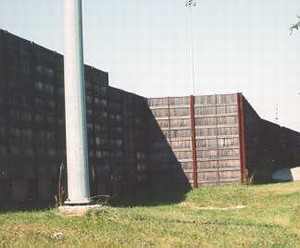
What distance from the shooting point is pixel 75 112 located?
977 cm

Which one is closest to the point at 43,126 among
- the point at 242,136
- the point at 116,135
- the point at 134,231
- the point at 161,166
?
the point at 116,135

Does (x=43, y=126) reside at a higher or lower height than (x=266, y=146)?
higher

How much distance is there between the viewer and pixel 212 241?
8.02 m

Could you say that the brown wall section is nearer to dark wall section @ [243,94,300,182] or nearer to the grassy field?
dark wall section @ [243,94,300,182]

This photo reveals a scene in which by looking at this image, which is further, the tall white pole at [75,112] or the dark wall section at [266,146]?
the dark wall section at [266,146]

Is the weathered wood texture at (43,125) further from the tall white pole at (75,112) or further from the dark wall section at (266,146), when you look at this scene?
the dark wall section at (266,146)

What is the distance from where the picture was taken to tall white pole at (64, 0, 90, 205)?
32.1 ft

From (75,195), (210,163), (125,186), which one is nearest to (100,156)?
(125,186)

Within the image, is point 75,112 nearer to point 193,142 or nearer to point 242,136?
point 193,142

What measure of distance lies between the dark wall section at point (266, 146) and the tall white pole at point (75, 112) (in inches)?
540

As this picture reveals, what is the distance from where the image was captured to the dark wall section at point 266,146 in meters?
23.5

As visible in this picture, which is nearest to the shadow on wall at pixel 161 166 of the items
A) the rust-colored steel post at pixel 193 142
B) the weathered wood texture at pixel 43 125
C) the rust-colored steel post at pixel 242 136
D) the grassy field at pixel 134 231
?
the rust-colored steel post at pixel 193 142

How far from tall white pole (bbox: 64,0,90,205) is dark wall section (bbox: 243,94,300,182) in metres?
13.7

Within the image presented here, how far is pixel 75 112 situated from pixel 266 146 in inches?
844
